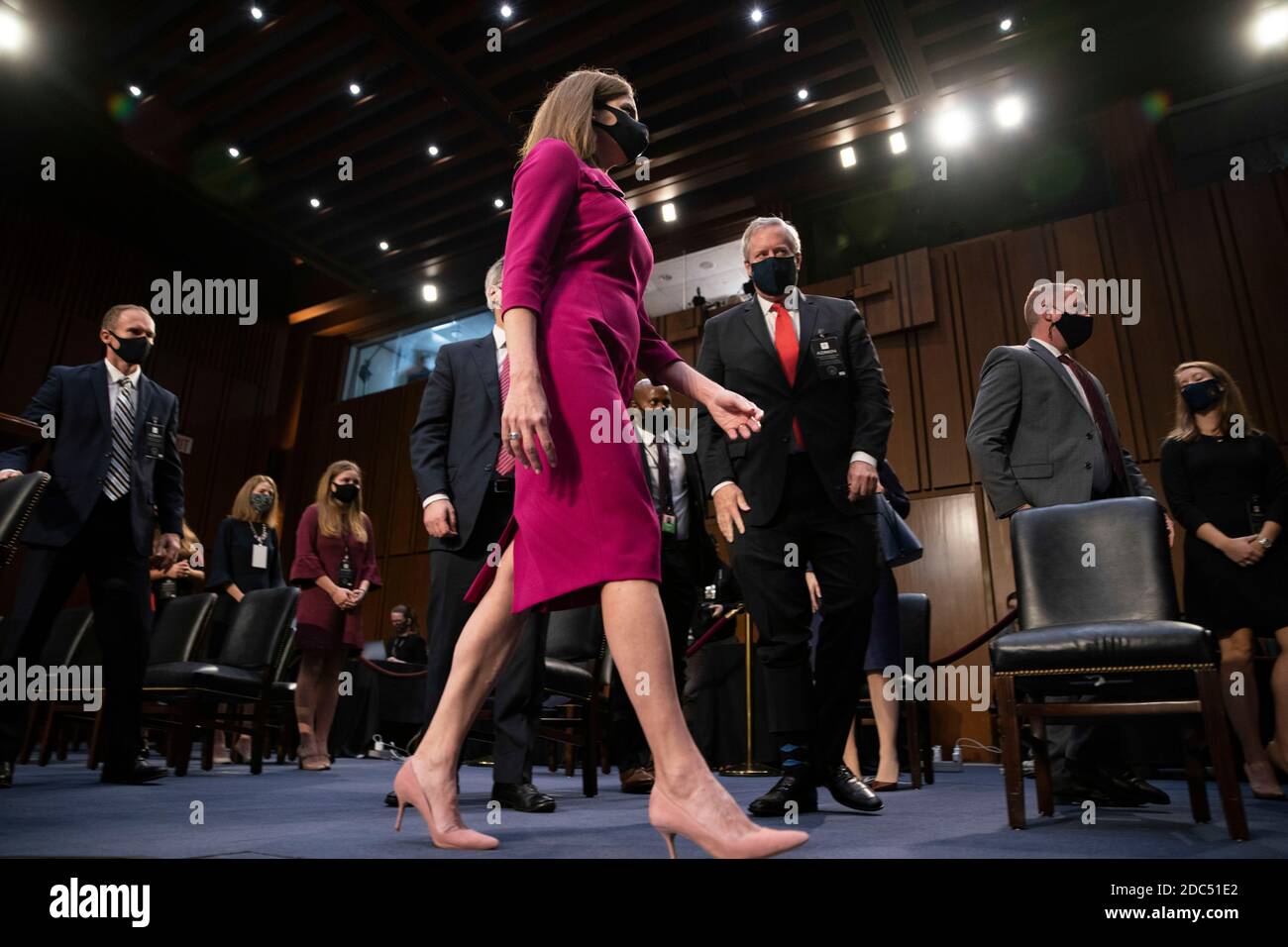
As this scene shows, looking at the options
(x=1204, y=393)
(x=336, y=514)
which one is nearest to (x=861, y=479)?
(x=1204, y=393)

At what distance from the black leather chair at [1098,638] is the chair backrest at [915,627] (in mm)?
1661

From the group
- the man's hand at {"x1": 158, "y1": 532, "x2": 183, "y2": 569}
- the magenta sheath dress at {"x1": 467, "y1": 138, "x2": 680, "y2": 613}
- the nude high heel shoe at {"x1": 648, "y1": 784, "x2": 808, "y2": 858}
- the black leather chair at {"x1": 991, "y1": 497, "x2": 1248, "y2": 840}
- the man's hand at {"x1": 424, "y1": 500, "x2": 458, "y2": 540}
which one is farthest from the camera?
the man's hand at {"x1": 158, "y1": 532, "x2": 183, "y2": 569}

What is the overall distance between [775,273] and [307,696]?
10.2ft

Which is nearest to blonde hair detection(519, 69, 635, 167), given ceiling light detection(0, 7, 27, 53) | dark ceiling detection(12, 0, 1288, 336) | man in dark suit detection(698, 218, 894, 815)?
man in dark suit detection(698, 218, 894, 815)

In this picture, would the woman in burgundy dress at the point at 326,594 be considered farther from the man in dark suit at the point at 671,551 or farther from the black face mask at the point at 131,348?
the man in dark suit at the point at 671,551

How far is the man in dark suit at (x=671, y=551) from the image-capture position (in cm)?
288

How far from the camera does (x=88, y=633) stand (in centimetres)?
454

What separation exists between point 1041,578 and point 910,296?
5391 millimetres

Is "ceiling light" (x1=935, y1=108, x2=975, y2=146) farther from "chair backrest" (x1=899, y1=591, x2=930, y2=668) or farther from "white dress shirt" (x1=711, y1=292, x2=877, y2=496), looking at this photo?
"white dress shirt" (x1=711, y1=292, x2=877, y2=496)

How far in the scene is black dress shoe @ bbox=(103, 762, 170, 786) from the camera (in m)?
2.59

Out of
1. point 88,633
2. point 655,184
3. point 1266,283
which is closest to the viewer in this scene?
point 88,633

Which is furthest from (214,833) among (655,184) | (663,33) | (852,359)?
(655,184)

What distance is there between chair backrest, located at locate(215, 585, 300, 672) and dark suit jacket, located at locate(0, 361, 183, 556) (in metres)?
1.02
